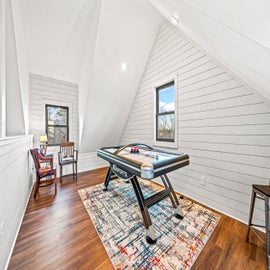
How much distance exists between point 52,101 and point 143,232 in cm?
370

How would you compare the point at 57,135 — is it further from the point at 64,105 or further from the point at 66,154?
Answer: the point at 64,105

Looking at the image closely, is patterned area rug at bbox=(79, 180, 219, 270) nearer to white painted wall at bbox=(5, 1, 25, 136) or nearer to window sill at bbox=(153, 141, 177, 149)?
window sill at bbox=(153, 141, 177, 149)

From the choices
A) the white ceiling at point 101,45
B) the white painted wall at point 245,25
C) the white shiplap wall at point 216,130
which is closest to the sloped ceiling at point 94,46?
the white ceiling at point 101,45

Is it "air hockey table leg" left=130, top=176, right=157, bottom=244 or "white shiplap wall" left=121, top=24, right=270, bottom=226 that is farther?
"white shiplap wall" left=121, top=24, right=270, bottom=226

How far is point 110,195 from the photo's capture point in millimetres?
2414

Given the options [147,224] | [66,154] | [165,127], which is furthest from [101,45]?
[147,224]

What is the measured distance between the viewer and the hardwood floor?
3.84 feet

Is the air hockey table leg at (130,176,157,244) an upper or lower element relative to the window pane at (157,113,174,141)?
lower

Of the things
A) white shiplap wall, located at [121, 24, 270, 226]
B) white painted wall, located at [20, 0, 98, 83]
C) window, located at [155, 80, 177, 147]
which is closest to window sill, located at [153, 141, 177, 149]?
window, located at [155, 80, 177, 147]

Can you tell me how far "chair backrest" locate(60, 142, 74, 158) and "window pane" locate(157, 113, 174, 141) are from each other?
2.44 metres

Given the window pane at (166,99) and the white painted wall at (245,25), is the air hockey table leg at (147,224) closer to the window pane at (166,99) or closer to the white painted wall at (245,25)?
the white painted wall at (245,25)

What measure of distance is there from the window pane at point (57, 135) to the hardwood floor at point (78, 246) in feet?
6.34

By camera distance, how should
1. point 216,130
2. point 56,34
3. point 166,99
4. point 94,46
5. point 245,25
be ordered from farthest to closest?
point 166,99 < point 56,34 < point 94,46 < point 216,130 < point 245,25

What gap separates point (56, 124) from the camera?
11.5ft
